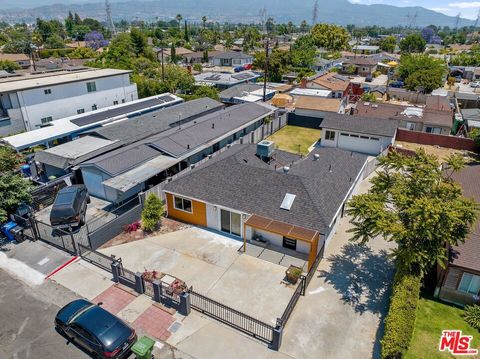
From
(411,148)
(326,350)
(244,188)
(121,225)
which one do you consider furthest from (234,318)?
(411,148)

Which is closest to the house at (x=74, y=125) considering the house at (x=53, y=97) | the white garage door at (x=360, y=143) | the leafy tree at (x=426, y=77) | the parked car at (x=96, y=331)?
the house at (x=53, y=97)

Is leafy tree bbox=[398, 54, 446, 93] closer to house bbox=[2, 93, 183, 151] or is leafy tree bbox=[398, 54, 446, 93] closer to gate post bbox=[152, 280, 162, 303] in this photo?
house bbox=[2, 93, 183, 151]

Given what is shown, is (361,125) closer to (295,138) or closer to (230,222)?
(295,138)

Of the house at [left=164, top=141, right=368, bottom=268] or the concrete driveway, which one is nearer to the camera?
the concrete driveway

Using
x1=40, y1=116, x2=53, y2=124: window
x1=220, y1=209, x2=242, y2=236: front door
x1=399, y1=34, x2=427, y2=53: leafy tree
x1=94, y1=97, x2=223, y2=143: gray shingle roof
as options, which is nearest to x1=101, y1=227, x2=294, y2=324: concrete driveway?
x1=220, y1=209, x2=242, y2=236: front door

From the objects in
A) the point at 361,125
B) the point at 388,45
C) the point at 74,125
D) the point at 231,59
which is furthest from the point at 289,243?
the point at 388,45

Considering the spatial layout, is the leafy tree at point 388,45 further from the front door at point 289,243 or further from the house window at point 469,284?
the house window at point 469,284
